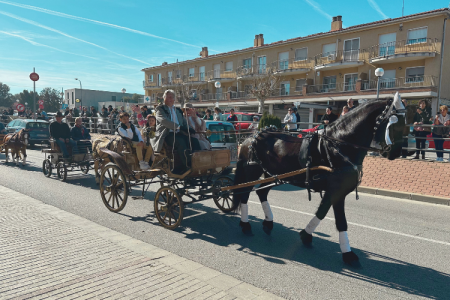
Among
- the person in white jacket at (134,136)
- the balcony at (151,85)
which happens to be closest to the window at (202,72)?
the balcony at (151,85)

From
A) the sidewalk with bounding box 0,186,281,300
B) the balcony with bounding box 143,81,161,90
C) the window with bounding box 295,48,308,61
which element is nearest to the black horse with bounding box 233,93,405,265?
the sidewalk with bounding box 0,186,281,300

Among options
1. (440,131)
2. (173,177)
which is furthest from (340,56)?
(173,177)

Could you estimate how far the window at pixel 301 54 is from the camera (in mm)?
34875

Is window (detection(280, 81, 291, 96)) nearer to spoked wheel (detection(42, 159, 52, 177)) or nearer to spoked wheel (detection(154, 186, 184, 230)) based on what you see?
spoked wheel (detection(42, 159, 52, 177))

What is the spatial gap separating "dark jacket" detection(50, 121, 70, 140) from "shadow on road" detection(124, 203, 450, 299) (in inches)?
231

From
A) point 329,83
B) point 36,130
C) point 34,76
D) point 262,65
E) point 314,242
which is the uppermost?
point 262,65

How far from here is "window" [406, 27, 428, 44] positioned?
1064 inches

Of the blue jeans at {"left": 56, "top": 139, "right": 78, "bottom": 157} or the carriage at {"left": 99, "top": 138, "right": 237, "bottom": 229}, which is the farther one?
the blue jeans at {"left": 56, "top": 139, "right": 78, "bottom": 157}

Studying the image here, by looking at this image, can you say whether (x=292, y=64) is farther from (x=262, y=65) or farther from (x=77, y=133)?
(x=77, y=133)

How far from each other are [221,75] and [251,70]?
5.40 m

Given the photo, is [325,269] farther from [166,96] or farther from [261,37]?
[261,37]

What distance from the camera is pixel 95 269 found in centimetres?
420

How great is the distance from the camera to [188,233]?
587 centimetres

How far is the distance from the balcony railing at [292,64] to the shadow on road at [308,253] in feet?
100
